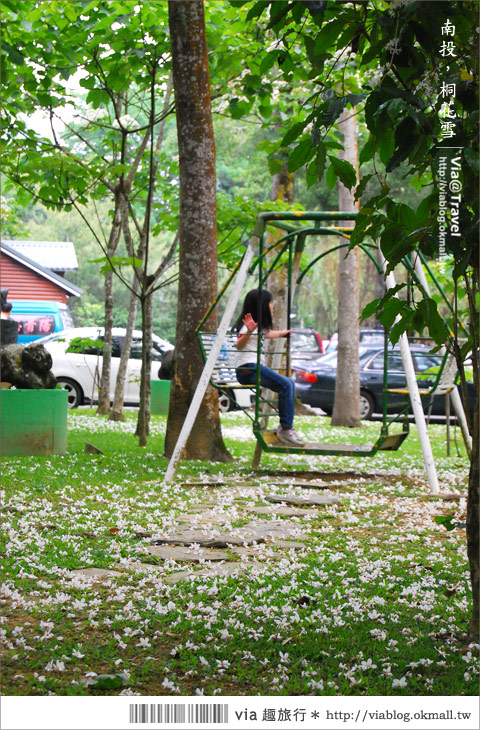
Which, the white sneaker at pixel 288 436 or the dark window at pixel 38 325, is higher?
the dark window at pixel 38 325

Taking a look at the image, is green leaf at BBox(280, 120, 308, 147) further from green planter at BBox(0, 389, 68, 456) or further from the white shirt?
green planter at BBox(0, 389, 68, 456)

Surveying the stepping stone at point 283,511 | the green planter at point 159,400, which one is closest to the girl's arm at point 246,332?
the stepping stone at point 283,511

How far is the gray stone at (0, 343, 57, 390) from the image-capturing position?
9.09m

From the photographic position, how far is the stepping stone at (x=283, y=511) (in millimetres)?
5879

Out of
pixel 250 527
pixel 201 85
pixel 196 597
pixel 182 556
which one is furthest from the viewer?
pixel 201 85

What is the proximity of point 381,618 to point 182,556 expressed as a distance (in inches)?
56.6

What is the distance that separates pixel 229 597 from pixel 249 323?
4234 millimetres

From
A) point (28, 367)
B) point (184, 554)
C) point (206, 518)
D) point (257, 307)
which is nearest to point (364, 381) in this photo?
point (28, 367)

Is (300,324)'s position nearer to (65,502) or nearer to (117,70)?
(117,70)

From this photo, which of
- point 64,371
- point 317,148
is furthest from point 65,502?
point 64,371

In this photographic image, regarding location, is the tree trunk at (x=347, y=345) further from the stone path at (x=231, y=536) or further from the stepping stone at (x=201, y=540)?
the stepping stone at (x=201, y=540)

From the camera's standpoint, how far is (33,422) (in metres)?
8.71

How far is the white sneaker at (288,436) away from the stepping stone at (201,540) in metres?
2.57

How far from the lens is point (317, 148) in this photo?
256 centimetres
